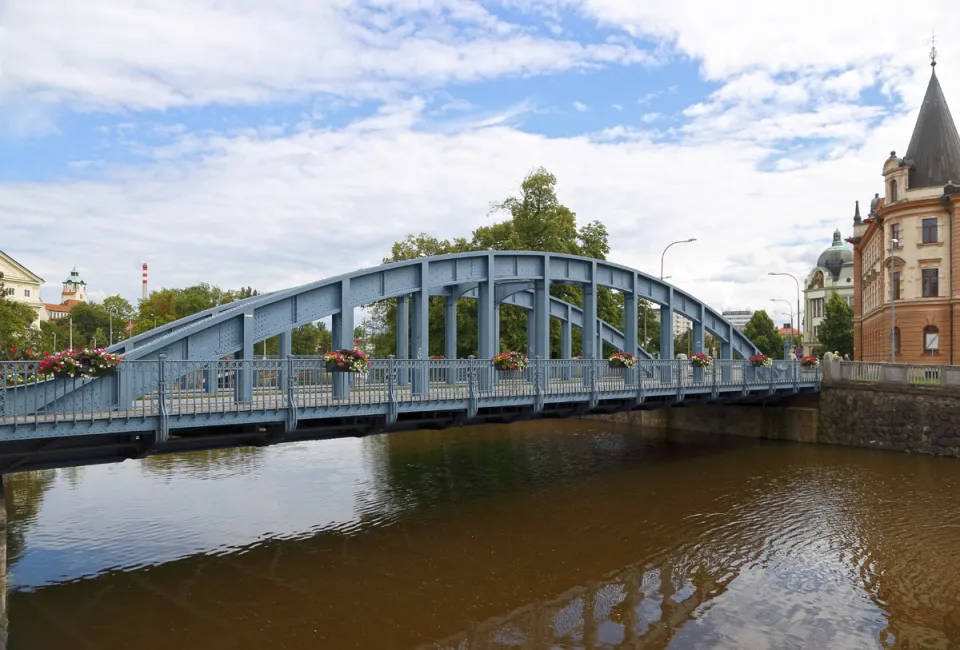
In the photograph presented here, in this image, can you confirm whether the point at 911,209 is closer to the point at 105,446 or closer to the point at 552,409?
the point at 552,409

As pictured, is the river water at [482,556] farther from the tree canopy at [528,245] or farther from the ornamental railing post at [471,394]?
the tree canopy at [528,245]

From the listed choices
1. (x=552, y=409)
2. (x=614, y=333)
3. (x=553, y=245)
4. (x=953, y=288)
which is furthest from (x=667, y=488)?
(x=953, y=288)

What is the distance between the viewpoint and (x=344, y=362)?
13617 millimetres

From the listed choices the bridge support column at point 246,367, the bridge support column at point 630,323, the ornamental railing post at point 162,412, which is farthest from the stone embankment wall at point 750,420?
the ornamental railing post at point 162,412

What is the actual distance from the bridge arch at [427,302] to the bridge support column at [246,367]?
0.9 inches

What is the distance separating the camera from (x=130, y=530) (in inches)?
612

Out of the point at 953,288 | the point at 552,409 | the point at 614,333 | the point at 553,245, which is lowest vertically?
the point at 552,409

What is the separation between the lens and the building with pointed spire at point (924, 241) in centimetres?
3575

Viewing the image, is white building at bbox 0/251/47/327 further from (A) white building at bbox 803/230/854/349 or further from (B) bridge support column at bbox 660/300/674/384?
(A) white building at bbox 803/230/854/349

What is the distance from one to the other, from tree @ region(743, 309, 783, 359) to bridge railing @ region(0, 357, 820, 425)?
60977 millimetres

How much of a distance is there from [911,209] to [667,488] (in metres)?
26.8

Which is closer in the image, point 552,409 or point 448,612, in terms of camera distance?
point 448,612

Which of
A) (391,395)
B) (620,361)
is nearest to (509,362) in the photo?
(391,395)

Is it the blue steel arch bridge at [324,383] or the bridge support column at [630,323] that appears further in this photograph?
the bridge support column at [630,323]
